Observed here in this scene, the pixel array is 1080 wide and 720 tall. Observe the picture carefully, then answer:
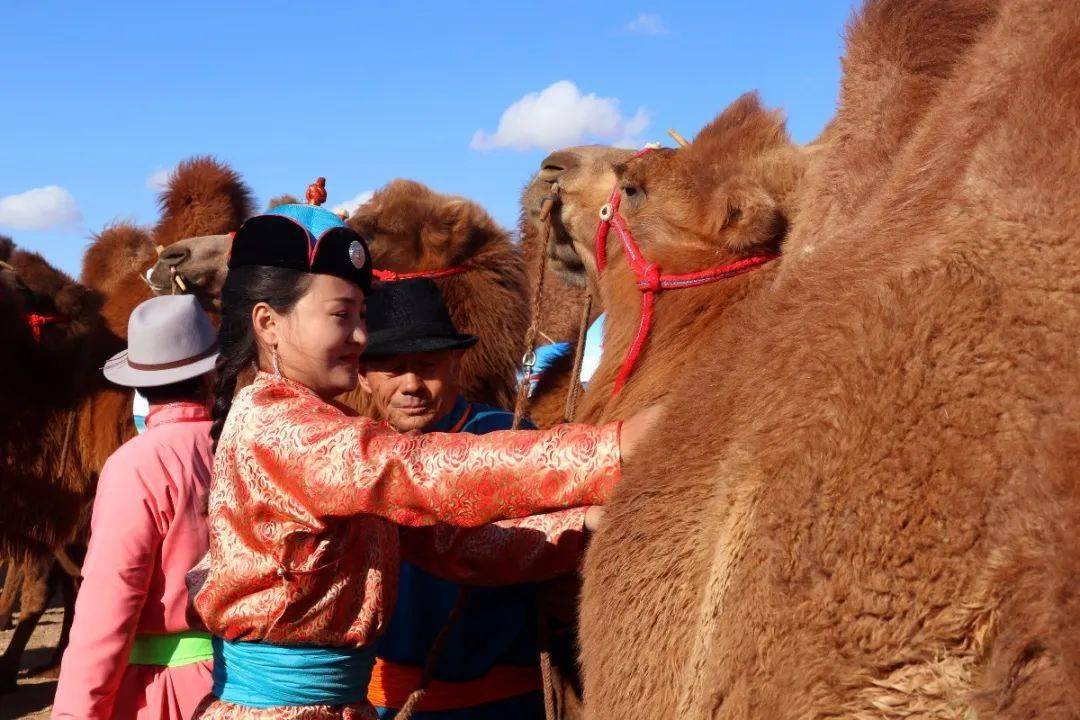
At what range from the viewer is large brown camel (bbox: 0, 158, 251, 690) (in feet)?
24.9

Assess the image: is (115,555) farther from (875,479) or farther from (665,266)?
(875,479)

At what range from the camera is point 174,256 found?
628 centimetres

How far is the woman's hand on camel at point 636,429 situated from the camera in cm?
184

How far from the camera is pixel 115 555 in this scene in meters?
2.71

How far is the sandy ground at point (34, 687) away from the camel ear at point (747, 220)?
6588 mm

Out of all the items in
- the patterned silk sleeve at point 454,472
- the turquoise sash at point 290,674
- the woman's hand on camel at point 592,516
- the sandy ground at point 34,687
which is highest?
the patterned silk sleeve at point 454,472

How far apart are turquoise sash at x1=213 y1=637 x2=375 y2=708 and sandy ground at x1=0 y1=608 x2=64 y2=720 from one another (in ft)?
20.4

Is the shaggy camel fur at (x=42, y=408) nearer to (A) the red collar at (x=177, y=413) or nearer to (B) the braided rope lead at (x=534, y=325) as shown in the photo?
(A) the red collar at (x=177, y=413)

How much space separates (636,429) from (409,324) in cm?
153

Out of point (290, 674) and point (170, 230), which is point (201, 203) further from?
point (290, 674)

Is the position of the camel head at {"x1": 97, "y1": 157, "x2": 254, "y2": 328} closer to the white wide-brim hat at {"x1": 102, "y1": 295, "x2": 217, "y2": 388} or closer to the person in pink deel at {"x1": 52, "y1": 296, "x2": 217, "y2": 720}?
the white wide-brim hat at {"x1": 102, "y1": 295, "x2": 217, "y2": 388}

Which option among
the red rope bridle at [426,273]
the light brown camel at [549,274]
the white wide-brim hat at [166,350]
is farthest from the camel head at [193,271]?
the white wide-brim hat at [166,350]

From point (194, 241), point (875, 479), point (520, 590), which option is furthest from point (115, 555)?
point (194, 241)

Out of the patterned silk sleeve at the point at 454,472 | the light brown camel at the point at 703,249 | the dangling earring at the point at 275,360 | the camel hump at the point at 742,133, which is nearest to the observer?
the patterned silk sleeve at the point at 454,472
